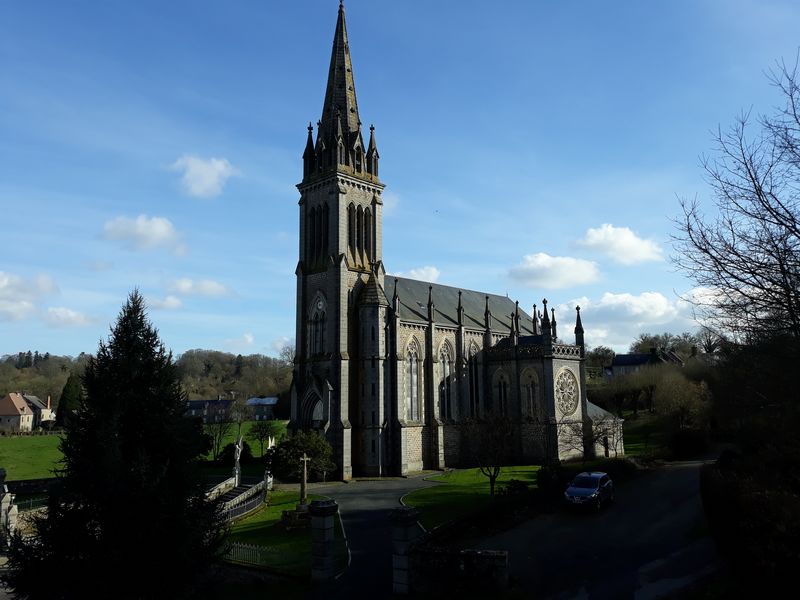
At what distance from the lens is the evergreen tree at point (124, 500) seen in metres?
13.0

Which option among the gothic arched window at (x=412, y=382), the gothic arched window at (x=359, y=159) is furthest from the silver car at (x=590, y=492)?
the gothic arched window at (x=359, y=159)

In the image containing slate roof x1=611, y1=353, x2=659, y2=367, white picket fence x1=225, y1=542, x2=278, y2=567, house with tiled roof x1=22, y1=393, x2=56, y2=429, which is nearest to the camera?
white picket fence x1=225, y1=542, x2=278, y2=567

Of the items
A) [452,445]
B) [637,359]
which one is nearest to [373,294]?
[452,445]

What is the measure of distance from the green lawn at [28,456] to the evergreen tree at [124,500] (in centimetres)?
4040

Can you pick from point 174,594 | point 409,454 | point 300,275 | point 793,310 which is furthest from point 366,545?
point 300,275

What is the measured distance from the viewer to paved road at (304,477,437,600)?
17.2m

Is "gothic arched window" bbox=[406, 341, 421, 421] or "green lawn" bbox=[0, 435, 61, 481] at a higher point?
"gothic arched window" bbox=[406, 341, 421, 421]

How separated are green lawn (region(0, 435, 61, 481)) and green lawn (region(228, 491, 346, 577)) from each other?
91.3 ft

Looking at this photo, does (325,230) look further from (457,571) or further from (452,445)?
(457,571)

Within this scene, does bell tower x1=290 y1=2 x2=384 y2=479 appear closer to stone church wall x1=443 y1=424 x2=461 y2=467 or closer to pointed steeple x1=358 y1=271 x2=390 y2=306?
pointed steeple x1=358 y1=271 x2=390 y2=306

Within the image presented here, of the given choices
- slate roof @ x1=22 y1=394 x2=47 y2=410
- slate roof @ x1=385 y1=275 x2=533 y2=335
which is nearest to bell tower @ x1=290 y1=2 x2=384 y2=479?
slate roof @ x1=385 y1=275 x2=533 y2=335

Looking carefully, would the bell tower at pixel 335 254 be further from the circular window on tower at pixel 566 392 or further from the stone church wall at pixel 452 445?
the circular window on tower at pixel 566 392

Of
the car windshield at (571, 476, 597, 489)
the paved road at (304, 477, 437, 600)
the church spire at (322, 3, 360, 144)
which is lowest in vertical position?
the paved road at (304, 477, 437, 600)

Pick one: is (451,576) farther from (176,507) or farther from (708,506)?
(708,506)
